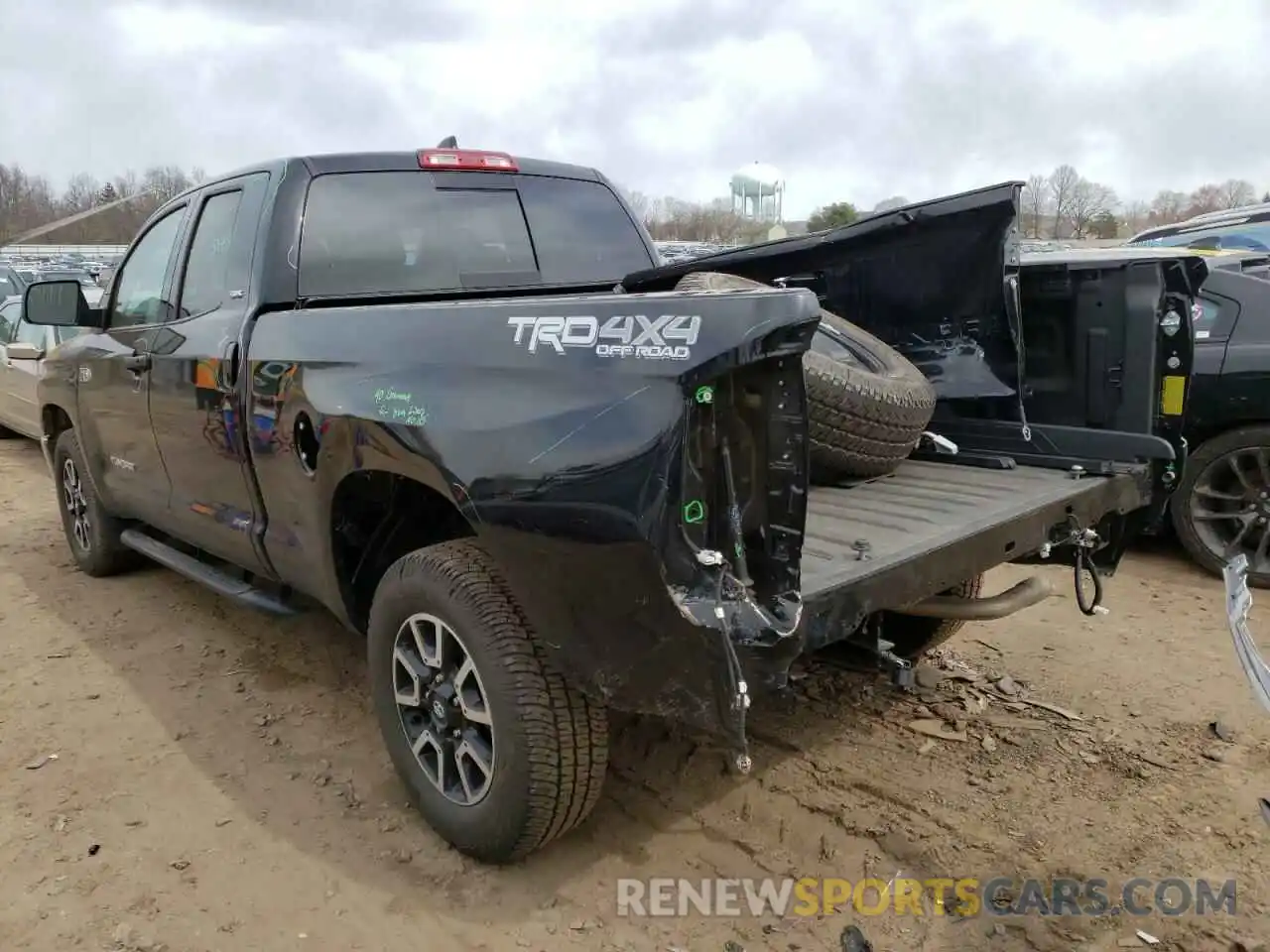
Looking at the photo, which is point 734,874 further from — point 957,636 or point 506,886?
point 957,636

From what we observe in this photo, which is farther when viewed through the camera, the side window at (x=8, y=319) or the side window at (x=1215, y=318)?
the side window at (x=8, y=319)

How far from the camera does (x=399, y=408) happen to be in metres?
2.65

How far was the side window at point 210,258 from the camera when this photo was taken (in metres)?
3.72

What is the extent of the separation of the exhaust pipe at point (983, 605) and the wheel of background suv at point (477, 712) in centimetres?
101

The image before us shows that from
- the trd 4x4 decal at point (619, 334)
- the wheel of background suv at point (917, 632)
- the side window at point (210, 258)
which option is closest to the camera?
the trd 4x4 decal at point (619, 334)

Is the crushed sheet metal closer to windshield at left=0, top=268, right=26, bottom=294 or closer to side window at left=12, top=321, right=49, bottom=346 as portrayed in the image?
side window at left=12, top=321, right=49, bottom=346

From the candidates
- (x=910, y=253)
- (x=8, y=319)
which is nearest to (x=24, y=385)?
(x=8, y=319)

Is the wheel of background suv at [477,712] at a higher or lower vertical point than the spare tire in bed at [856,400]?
lower

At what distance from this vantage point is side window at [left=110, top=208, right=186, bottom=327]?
427 cm

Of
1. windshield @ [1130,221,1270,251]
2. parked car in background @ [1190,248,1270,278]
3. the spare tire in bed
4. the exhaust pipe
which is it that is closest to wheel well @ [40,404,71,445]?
the spare tire in bed

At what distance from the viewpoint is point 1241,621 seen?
7.45 ft

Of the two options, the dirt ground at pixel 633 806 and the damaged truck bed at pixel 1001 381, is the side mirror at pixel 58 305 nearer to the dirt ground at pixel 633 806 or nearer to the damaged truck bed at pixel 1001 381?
the dirt ground at pixel 633 806

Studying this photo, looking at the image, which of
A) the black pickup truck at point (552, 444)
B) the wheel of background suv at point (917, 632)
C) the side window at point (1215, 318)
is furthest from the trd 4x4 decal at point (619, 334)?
the side window at point (1215, 318)

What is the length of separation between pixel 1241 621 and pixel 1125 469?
1.24 metres
